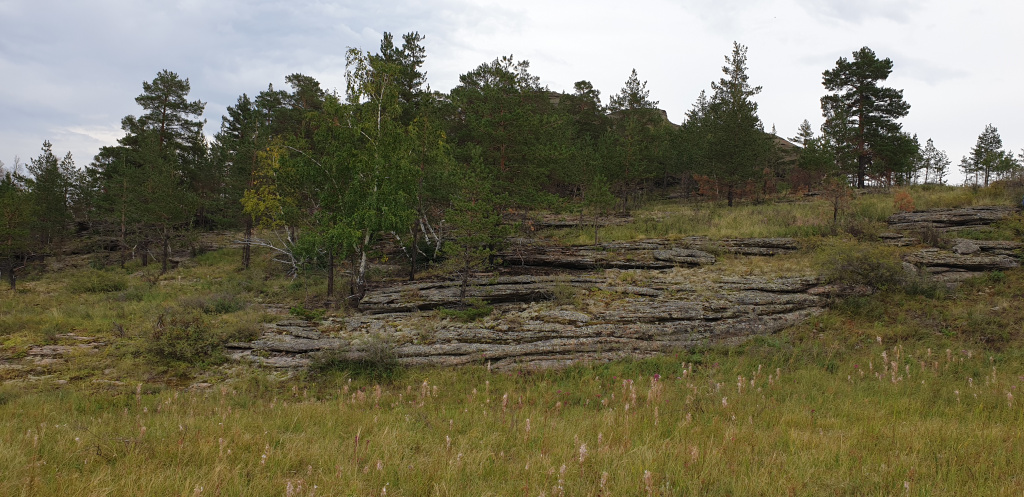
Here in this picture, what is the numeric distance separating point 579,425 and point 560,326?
6063 millimetres

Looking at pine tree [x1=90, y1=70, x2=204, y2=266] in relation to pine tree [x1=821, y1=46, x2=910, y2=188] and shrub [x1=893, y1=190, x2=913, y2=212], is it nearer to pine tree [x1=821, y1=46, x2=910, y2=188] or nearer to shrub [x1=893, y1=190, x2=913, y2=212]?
shrub [x1=893, y1=190, x2=913, y2=212]

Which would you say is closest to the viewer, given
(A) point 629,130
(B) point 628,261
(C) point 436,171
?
(B) point 628,261

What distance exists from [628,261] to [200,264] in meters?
33.0

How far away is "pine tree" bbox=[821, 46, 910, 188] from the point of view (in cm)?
3166

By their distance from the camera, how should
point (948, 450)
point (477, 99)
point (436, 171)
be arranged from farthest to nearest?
point (477, 99), point (436, 171), point (948, 450)

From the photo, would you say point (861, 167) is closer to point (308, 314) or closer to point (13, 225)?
point (308, 314)

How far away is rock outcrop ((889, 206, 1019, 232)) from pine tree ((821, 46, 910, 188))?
50.0ft

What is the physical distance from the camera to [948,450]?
4441 millimetres

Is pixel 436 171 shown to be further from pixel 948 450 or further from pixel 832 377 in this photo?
pixel 948 450

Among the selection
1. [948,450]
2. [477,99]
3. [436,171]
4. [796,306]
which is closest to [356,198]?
[436,171]

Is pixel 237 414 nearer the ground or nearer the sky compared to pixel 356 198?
nearer the ground

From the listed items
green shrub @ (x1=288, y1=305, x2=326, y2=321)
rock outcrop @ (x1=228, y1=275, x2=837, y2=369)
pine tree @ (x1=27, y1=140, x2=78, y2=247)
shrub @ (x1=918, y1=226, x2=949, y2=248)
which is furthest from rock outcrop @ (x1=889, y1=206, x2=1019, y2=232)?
pine tree @ (x1=27, y1=140, x2=78, y2=247)

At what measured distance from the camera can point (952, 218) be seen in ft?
59.1

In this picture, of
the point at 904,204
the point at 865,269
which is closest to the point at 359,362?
the point at 865,269
